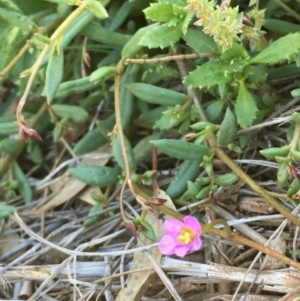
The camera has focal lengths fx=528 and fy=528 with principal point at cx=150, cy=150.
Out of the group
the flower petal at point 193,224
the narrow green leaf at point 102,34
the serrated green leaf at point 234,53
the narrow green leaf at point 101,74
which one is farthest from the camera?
the narrow green leaf at point 102,34

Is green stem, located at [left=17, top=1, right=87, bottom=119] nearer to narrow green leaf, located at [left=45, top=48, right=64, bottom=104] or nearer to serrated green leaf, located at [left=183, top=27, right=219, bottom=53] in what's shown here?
narrow green leaf, located at [left=45, top=48, right=64, bottom=104]

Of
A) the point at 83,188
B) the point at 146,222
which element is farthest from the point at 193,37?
the point at 83,188

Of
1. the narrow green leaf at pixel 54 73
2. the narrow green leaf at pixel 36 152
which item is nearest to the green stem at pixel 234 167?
the narrow green leaf at pixel 54 73

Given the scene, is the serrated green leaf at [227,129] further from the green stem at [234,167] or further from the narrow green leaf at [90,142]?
the narrow green leaf at [90,142]

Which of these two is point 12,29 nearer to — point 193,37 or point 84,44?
point 84,44

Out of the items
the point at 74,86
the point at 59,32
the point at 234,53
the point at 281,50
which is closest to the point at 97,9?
the point at 59,32

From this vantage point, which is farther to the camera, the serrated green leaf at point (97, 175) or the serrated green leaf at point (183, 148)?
the serrated green leaf at point (97, 175)

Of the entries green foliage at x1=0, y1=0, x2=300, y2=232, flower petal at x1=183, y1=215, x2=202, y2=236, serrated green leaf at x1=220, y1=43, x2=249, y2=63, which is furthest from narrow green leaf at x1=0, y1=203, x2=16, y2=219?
serrated green leaf at x1=220, y1=43, x2=249, y2=63
